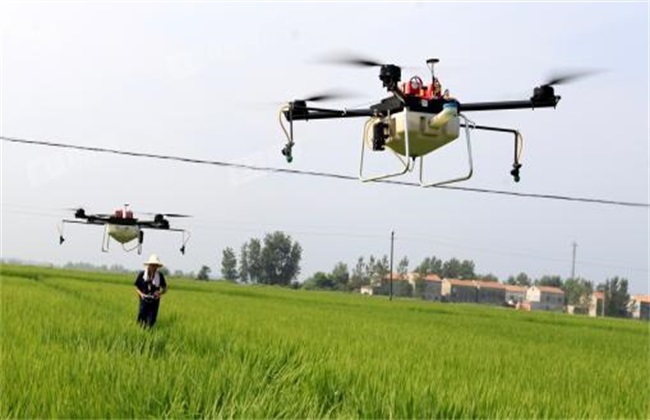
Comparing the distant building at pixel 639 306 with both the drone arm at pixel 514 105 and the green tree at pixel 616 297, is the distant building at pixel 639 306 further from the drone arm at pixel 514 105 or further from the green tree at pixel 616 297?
the drone arm at pixel 514 105

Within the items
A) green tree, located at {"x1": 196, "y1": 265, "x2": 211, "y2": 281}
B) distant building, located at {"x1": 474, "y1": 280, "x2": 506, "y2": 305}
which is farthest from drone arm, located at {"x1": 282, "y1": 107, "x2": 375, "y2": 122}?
distant building, located at {"x1": 474, "y1": 280, "x2": 506, "y2": 305}

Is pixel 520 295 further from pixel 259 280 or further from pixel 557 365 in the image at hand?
pixel 557 365

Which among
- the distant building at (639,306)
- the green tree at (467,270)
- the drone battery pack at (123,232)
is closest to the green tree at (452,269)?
the green tree at (467,270)

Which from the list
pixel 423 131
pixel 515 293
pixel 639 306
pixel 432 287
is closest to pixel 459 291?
pixel 432 287

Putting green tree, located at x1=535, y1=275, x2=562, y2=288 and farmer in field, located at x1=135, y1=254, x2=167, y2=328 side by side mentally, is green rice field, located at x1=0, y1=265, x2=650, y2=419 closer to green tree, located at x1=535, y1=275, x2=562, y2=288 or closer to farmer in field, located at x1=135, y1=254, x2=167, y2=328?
farmer in field, located at x1=135, y1=254, x2=167, y2=328

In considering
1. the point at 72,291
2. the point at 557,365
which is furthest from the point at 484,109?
the point at 72,291

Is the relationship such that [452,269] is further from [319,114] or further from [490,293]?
[319,114]
